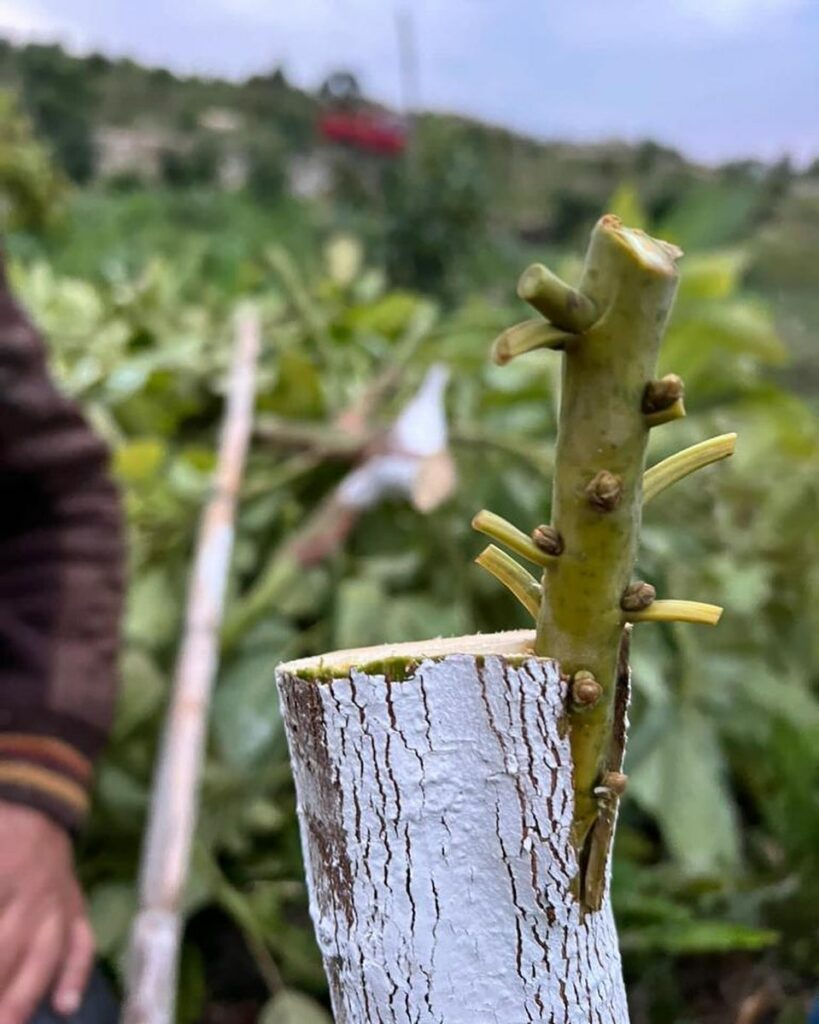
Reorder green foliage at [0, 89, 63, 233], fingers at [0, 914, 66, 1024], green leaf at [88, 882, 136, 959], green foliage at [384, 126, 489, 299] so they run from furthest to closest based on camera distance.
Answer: green foliage at [0, 89, 63, 233] → green foliage at [384, 126, 489, 299] → green leaf at [88, 882, 136, 959] → fingers at [0, 914, 66, 1024]

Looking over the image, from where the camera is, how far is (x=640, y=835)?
3.17ft

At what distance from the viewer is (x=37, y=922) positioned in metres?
0.61

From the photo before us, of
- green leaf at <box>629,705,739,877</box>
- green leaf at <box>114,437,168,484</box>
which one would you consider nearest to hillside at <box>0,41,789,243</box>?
green leaf at <box>114,437,168,484</box>

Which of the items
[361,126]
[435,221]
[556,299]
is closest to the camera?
[556,299]

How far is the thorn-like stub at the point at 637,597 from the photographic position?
0.71 ft

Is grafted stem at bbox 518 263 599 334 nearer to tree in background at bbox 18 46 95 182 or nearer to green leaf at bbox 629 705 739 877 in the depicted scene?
green leaf at bbox 629 705 739 877

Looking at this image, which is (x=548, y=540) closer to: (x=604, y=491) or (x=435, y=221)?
(x=604, y=491)

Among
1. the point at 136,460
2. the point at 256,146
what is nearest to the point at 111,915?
the point at 136,460

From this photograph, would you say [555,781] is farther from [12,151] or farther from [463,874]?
[12,151]

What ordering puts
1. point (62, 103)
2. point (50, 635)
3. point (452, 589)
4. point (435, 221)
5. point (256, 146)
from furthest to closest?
1. point (256, 146)
2. point (62, 103)
3. point (435, 221)
4. point (452, 589)
5. point (50, 635)

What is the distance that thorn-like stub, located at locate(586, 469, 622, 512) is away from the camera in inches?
8.0

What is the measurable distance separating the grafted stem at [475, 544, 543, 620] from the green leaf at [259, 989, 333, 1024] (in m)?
0.58

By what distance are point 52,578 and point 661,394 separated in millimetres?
608

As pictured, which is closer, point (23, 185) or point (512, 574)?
point (512, 574)
